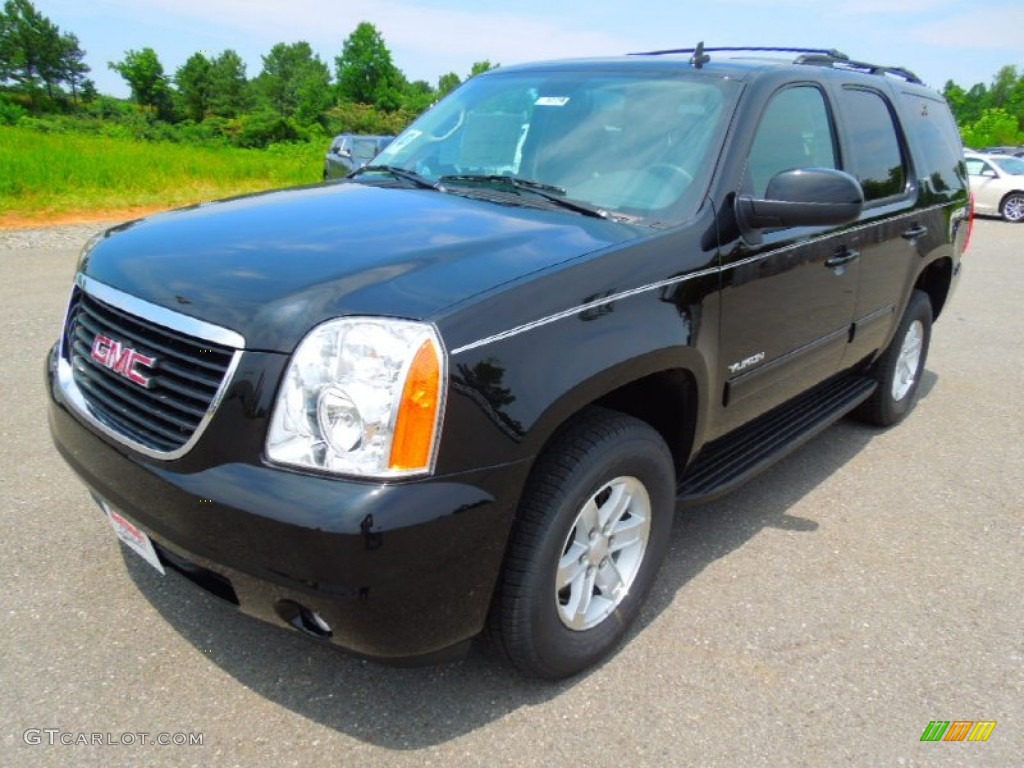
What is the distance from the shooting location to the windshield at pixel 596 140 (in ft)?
9.40

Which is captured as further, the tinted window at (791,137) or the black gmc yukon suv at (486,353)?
the tinted window at (791,137)

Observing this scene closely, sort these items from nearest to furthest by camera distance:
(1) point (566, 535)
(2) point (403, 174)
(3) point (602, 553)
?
1. (1) point (566, 535)
2. (3) point (602, 553)
3. (2) point (403, 174)

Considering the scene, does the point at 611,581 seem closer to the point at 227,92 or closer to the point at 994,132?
the point at 994,132

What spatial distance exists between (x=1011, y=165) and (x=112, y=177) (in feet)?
66.3

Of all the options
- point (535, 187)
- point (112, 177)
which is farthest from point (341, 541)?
point (112, 177)

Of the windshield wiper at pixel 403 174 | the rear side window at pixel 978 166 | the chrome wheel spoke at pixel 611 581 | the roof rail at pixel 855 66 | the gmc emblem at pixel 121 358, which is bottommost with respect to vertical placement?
the chrome wheel spoke at pixel 611 581

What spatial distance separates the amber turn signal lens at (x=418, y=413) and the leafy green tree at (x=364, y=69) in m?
87.8

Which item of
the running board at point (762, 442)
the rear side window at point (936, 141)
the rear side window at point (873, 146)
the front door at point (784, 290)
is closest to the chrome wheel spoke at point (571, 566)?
the running board at point (762, 442)

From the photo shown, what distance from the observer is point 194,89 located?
79.9 meters

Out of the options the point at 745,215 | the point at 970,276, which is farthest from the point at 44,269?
the point at 970,276

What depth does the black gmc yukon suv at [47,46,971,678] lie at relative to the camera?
1.91 metres

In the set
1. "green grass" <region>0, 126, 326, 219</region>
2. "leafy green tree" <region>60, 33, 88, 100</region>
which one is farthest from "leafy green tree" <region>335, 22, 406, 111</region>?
"green grass" <region>0, 126, 326, 219</region>

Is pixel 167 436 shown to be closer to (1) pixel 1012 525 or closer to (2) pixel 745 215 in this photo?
(2) pixel 745 215

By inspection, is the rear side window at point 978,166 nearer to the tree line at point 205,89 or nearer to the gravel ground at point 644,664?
the gravel ground at point 644,664
